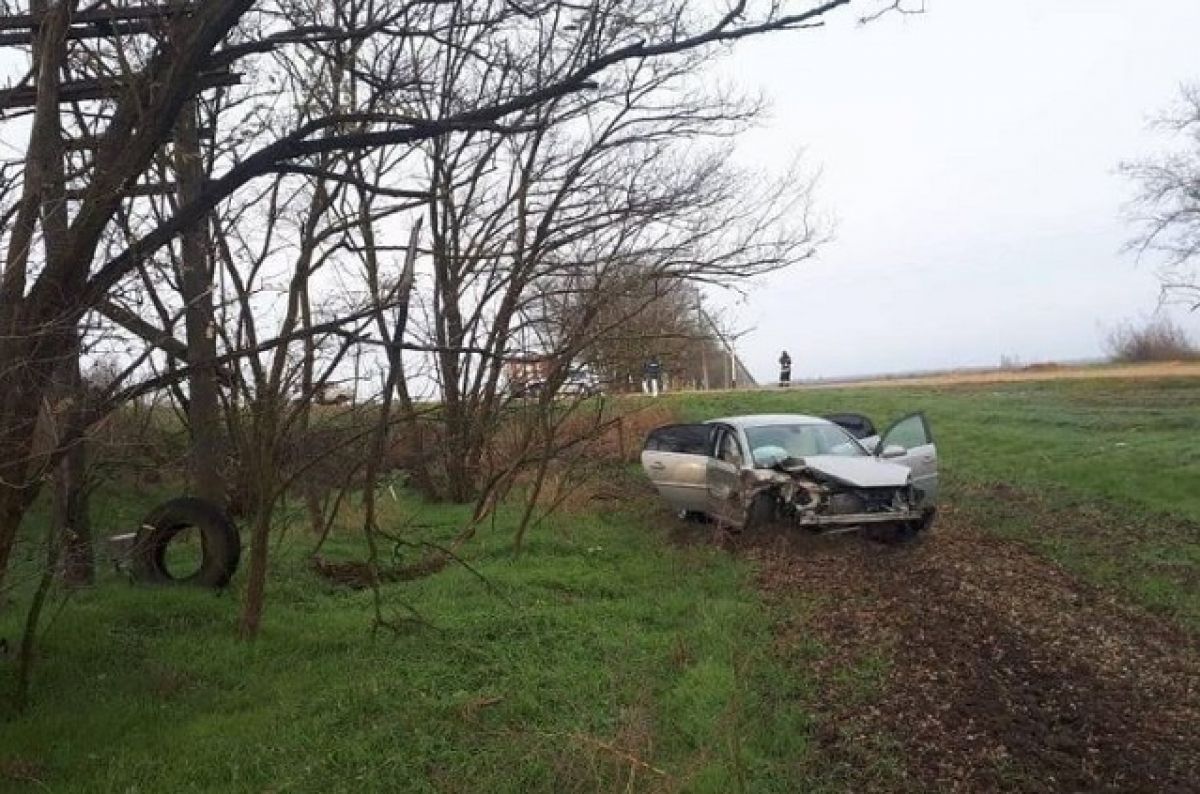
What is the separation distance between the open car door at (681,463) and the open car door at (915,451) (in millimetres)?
2213

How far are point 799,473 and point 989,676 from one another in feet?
14.5

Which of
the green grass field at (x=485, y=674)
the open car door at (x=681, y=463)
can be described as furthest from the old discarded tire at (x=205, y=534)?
the open car door at (x=681, y=463)

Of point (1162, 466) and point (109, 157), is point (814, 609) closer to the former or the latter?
point (109, 157)

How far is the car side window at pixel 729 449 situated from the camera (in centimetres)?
1198

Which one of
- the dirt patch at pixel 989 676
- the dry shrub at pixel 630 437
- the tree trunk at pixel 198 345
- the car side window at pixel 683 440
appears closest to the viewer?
the dirt patch at pixel 989 676

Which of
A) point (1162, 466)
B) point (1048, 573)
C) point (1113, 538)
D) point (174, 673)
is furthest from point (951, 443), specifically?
point (174, 673)

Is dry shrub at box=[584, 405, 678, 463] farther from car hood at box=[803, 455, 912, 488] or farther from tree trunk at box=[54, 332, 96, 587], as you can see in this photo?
tree trunk at box=[54, 332, 96, 587]

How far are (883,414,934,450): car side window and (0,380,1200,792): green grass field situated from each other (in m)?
1.71

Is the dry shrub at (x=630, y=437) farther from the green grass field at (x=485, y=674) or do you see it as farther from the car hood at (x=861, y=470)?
the car hood at (x=861, y=470)

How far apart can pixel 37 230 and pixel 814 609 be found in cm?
628

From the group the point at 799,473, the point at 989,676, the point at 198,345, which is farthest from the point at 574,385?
the point at 989,676

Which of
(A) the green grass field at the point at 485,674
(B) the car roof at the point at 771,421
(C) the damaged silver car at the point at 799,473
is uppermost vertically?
(B) the car roof at the point at 771,421

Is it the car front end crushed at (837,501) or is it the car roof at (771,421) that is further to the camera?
the car roof at (771,421)

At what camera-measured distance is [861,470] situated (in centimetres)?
1087
